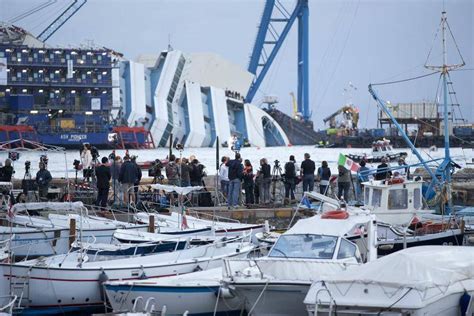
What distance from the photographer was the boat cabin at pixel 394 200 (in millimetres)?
20375

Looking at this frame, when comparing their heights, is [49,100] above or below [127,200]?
above

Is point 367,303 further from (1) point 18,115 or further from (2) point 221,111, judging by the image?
(2) point 221,111

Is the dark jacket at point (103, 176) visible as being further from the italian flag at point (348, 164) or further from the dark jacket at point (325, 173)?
the dark jacket at point (325, 173)

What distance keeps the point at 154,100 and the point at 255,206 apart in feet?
247

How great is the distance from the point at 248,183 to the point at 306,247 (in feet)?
36.0

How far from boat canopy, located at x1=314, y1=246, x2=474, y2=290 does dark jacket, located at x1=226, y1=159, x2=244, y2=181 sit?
10683 millimetres

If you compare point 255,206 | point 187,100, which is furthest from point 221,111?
point 255,206

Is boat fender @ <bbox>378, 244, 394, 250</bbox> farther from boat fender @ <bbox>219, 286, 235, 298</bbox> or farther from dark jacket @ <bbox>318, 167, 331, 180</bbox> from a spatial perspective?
dark jacket @ <bbox>318, 167, 331, 180</bbox>

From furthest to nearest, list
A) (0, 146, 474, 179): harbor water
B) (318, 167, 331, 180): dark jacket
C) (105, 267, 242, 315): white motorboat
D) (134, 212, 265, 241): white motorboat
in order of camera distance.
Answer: (0, 146, 474, 179): harbor water
(318, 167, 331, 180): dark jacket
(134, 212, 265, 241): white motorboat
(105, 267, 242, 315): white motorboat

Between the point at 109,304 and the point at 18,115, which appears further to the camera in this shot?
the point at 18,115

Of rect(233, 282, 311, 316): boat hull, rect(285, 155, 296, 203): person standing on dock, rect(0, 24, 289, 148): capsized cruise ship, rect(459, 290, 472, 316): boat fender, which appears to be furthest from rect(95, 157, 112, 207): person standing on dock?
rect(0, 24, 289, 148): capsized cruise ship

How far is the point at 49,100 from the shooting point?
284 feet

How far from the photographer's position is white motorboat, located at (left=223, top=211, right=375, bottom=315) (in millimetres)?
13930

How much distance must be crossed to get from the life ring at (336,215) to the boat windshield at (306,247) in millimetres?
800
